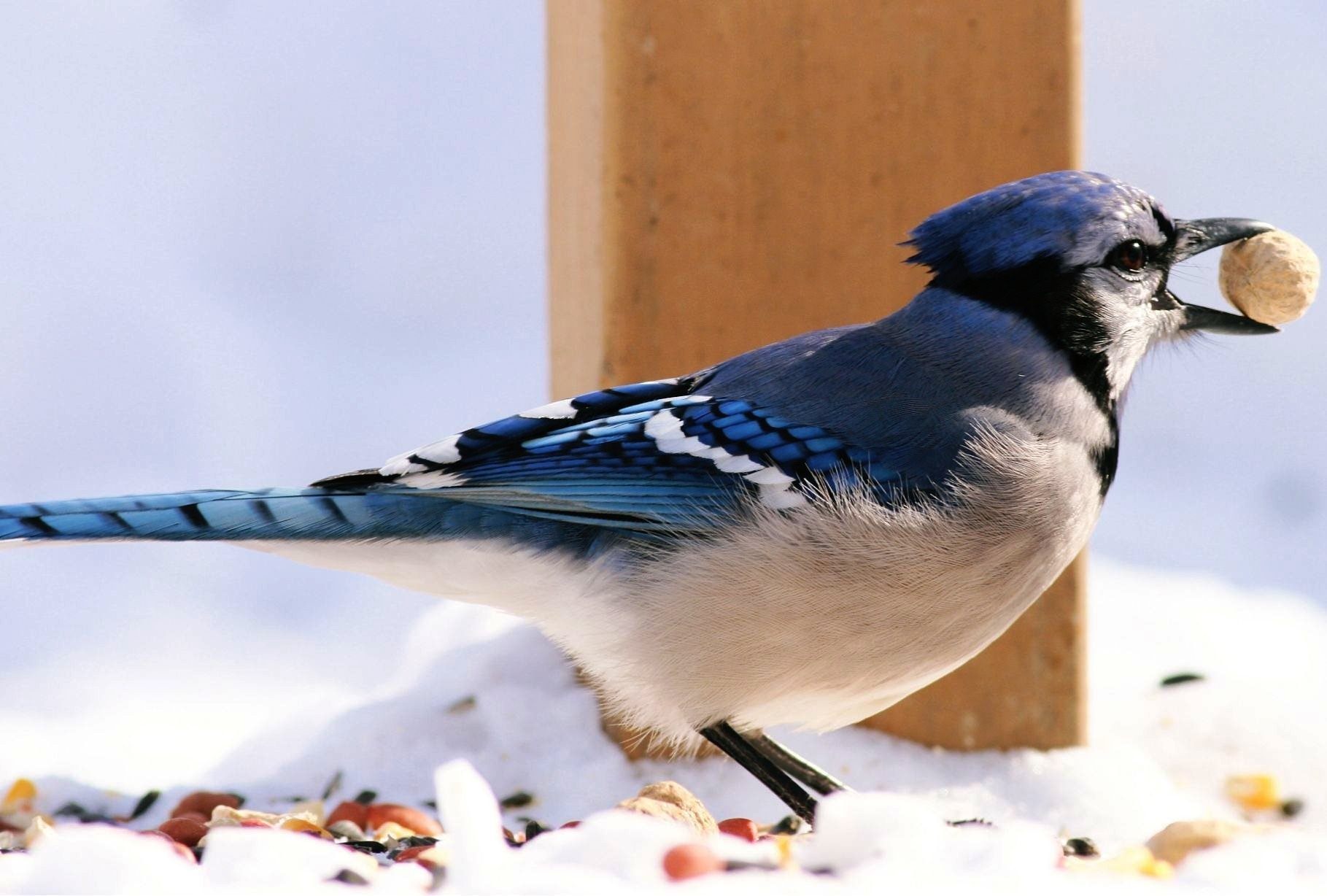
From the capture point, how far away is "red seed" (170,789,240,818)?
263cm

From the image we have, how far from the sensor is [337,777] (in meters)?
2.96

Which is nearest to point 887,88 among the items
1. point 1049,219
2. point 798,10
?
point 798,10

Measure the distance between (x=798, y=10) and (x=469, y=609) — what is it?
1632 mm

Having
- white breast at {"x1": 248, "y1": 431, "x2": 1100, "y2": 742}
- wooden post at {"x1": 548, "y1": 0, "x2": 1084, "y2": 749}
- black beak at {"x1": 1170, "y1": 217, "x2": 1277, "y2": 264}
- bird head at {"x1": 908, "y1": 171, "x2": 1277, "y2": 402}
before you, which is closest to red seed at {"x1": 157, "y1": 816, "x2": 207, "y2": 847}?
white breast at {"x1": 248, "y1": 431, "x2": 1100, "y2": 742}

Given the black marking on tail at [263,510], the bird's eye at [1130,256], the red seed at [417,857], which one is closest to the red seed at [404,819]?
the red seed at [417,857]

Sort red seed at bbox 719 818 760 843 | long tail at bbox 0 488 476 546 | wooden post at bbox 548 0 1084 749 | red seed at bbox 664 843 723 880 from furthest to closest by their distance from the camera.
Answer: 1. wooden post at bbox 548 0 1084 749
2. red seed at bbox 719 818 760 843
3. long tail at bbox 0 488 476 546
4. red seed at bbox 664 843 723 880

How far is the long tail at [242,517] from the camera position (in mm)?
1865

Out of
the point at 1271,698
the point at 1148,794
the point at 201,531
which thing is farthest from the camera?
the point at 1271,698

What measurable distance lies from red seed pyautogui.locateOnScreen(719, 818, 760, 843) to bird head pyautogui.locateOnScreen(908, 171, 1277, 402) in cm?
76

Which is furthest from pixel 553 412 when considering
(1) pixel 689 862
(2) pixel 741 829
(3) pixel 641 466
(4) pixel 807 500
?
(1) pixel 689 862

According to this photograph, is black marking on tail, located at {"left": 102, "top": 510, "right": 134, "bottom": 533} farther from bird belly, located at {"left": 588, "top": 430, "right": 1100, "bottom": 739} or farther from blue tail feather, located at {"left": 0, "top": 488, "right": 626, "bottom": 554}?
bird belly, located at {"left": 588, "top": 430, "right": 1100, "bottom": 739}

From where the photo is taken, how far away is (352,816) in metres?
2.54

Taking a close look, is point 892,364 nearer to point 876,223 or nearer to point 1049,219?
point 1049,219

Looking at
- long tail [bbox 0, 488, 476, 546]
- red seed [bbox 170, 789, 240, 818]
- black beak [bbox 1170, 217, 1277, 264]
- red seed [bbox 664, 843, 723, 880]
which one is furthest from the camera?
red seed [bbox 170, 789, 240, 818]
